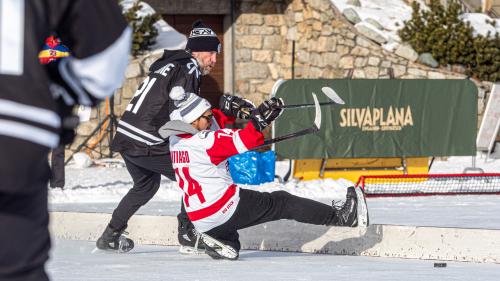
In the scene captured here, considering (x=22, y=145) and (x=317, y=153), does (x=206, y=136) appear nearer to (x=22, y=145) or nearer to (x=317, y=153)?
(x=22, y=145)

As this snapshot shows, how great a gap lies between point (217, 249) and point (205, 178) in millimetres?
495

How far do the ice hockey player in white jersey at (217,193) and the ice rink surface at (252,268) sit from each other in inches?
8.8

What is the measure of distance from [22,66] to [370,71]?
49.7 ft

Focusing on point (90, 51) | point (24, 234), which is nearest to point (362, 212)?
point (90, 51)

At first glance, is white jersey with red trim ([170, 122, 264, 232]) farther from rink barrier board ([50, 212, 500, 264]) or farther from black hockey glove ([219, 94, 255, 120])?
rink barrier board ([50, 212, 500, 264])

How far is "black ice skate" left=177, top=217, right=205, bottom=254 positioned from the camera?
273 inches

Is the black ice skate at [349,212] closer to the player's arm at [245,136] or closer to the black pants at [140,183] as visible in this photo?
the player's arm at [245,136]

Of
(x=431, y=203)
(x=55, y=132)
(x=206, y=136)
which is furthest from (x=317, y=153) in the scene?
(x=55, y=132)

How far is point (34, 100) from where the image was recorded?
2262mm

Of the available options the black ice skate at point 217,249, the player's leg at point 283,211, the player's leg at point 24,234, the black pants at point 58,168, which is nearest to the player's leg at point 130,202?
the black ice skate at point 217,249

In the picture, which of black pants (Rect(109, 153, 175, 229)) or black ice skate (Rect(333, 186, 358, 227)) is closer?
black ice skate (Rect(333, 186, 358, 227))

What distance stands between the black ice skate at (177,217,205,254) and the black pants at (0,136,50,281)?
4.62 metres

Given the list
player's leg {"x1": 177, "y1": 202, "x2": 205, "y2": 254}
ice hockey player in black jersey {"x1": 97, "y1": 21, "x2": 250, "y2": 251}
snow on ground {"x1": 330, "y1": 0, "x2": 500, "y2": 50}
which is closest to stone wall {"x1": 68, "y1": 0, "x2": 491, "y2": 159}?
snow on ground {"x1": 330, "y1": 0, "x2": 500, "y2": 50}

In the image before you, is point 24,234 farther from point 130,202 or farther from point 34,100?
point 130,202
